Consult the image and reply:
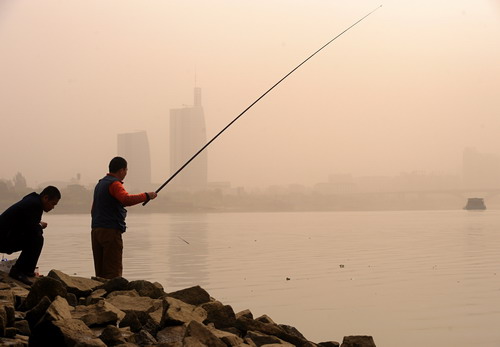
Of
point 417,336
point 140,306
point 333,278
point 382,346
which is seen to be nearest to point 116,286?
point 140,306

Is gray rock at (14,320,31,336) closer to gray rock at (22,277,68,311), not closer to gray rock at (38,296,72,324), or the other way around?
gray rock at (38,296,72,324)

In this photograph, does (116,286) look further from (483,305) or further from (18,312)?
(483,305)

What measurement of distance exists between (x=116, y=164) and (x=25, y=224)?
123 cm

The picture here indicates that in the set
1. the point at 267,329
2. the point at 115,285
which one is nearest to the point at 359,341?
the point at 267,329

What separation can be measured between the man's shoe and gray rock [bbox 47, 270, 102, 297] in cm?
60

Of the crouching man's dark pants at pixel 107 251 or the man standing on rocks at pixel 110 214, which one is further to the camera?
the crouching man's dark pants at pixel 107 251

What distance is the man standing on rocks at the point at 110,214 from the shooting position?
8.38m

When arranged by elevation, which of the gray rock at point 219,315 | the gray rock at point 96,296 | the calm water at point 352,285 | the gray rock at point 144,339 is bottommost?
the calm water at point 352,285

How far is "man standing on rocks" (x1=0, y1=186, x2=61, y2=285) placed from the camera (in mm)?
8297

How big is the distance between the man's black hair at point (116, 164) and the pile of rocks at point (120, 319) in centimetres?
130

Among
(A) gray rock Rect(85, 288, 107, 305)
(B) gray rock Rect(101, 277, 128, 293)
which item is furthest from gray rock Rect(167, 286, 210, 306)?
(A) gray rock Rect(85, 288, 107, 305)

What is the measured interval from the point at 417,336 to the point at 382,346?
92 cm

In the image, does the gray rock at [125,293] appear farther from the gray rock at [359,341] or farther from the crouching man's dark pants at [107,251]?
the gray rock at [359,341]

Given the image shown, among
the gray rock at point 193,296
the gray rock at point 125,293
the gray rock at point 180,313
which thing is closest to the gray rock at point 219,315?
the gray rock at point 180,313
